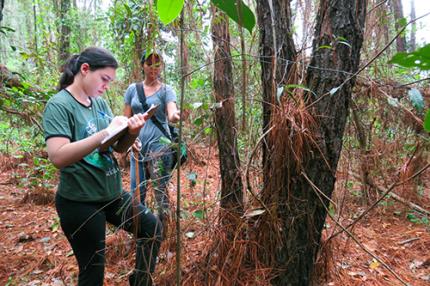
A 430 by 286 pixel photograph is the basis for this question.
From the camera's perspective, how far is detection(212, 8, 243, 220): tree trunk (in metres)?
2.12

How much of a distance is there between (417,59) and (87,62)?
1472 mm

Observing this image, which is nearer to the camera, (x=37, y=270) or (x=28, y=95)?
(x=37, y=270)

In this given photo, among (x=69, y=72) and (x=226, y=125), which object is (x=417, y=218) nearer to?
(x=226, y=125)

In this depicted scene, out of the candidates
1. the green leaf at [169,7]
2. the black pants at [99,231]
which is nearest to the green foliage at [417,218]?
the black pants at [99,231]

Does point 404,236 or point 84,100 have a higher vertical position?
point 84,100

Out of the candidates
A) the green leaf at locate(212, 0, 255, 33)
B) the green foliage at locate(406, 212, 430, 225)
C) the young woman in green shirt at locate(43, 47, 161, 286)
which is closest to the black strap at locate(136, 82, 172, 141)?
the young woman in green shirt at locate(43, 47, 161, 286)

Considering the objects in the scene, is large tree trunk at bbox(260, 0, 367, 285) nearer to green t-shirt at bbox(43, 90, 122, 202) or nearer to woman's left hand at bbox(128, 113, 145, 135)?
woman's left hand at bbox(128, 113, 145, 135)

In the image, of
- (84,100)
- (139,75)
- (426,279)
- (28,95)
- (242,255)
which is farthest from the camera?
(139,75)

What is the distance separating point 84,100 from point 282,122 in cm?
102

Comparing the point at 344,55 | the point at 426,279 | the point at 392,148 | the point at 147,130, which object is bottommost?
the point at 426,279

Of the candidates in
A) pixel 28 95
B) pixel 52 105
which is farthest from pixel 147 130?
pixel 28 95

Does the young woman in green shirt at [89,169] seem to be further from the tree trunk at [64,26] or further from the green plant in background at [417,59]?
the tree trunk at [64,26]

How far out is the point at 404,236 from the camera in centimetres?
302

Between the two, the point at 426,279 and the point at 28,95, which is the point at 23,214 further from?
the point at 426,279
